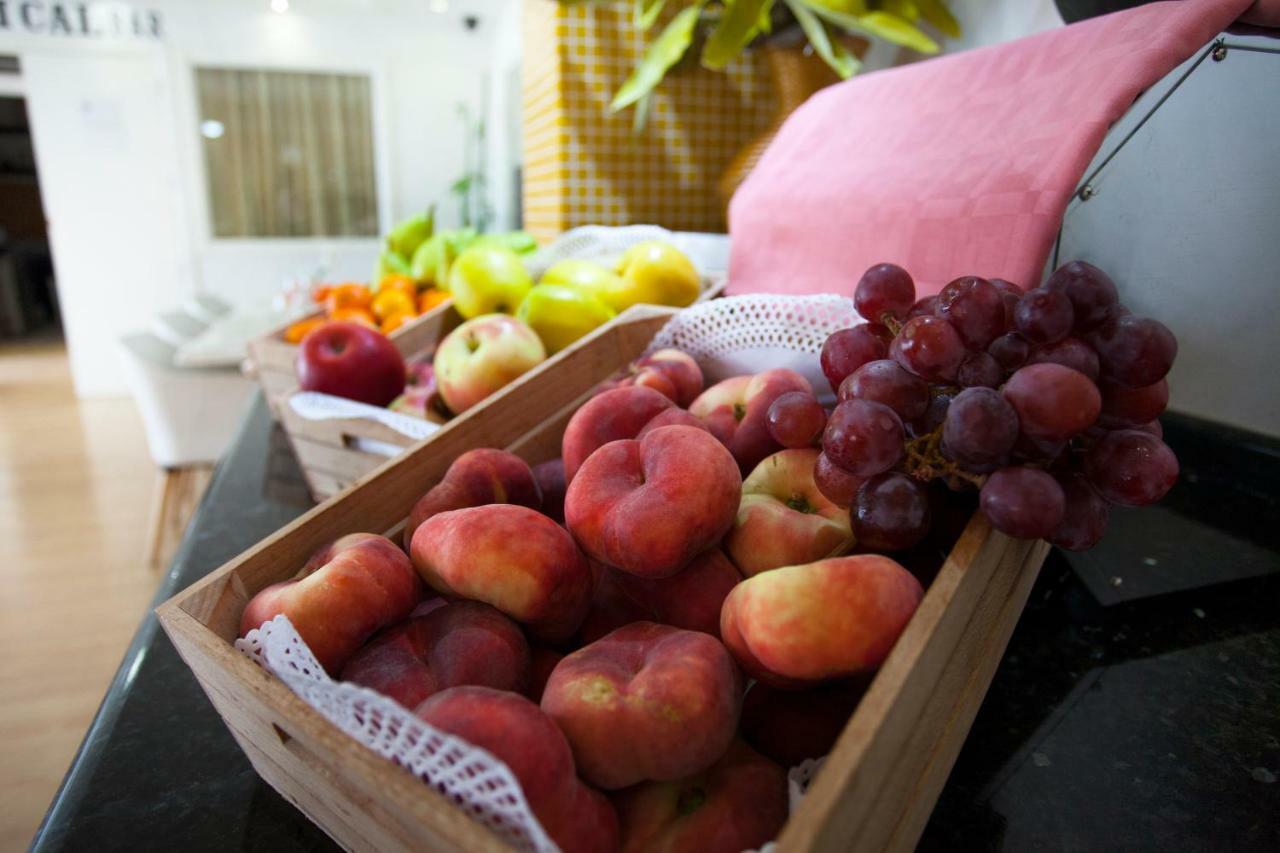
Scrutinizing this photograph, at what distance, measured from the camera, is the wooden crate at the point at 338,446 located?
80 cm

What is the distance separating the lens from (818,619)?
34 cm

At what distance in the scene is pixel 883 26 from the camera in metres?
1.09

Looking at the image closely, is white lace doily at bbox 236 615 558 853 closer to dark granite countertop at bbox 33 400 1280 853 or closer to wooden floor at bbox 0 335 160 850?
dark granite countertop at bbox 33 400 1280 853

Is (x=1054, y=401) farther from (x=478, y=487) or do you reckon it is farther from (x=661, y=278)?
(x=661, y=278)

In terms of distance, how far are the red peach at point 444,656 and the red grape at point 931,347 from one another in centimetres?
26

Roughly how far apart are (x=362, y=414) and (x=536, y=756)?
1.88 feet

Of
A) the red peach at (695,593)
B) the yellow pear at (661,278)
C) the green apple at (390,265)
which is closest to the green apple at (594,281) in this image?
the yellow pear at (661,278)

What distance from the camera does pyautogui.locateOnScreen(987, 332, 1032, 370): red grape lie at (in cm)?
40

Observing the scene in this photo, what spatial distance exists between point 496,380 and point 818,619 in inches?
23.3

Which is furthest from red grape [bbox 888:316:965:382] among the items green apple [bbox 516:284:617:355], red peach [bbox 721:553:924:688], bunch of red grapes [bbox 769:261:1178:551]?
green apple [bbox 516:284:617:355]

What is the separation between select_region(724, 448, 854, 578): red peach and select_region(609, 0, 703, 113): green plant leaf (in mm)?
1038

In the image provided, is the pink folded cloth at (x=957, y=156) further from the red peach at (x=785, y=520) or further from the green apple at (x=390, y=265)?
the green apple at (x=390, y=265)

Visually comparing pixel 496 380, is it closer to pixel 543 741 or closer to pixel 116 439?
pixel 543 741

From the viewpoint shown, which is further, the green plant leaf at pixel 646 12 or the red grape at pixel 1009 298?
the green plant leaf at pixel 646 12
